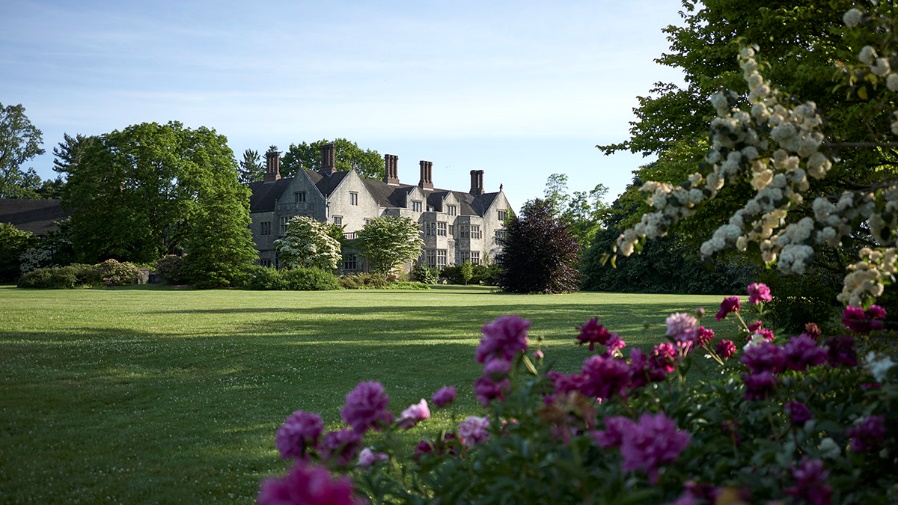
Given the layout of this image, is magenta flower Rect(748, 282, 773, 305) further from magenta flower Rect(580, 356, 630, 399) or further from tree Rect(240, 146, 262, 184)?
tree Rect(240, 146, 262, 184)

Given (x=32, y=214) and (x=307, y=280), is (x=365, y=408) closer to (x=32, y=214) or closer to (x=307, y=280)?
(x=307, y=280)

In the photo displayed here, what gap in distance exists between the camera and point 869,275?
3.83m

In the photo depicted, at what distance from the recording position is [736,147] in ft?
13.4

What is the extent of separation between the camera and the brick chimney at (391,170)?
67.1m

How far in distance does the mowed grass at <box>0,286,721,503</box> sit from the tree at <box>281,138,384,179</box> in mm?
62553

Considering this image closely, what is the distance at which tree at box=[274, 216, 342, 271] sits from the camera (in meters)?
47.8

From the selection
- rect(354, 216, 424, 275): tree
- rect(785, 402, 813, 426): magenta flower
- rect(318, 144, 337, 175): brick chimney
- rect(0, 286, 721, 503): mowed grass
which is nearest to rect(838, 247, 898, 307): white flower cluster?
rect(785, 402, 813, 426): magenta flower

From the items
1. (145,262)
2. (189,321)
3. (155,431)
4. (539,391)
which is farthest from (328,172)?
(539,391)

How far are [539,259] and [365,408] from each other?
38930 mm

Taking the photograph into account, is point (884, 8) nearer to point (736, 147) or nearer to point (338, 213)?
point (736, 147)

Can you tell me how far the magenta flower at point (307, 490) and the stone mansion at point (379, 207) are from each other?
5293 cm

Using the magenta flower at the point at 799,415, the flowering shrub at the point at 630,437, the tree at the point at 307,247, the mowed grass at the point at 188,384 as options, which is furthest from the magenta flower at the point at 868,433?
the tree at the point at 307,247

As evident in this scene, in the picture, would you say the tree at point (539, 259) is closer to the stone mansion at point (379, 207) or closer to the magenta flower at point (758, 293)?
the stone mansion at point (379, 207)

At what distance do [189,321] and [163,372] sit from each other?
7.82 m
